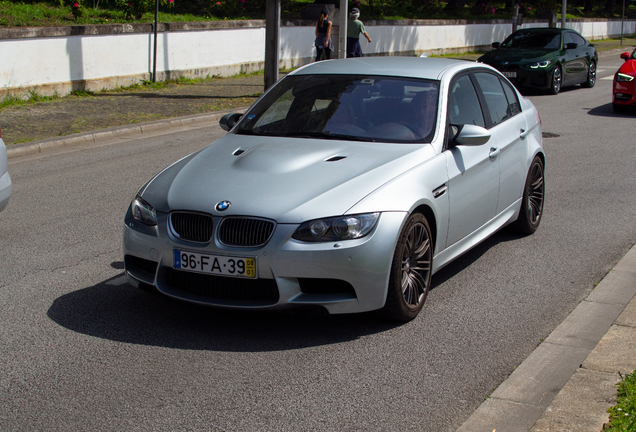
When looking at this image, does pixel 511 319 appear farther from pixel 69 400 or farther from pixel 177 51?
pixel 177 51

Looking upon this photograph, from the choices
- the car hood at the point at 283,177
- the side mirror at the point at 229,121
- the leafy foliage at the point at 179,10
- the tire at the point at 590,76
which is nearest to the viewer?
the car hood at the point at 283,177

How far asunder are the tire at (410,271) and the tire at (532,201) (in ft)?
6.77

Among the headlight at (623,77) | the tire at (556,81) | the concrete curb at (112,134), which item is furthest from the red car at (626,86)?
the concrete curb at (112,134)

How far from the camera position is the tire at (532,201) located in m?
Result: 6.60

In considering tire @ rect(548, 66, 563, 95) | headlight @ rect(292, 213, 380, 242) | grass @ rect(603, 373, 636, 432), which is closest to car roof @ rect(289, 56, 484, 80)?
headlight @ rect(292, 213, 380, 242)

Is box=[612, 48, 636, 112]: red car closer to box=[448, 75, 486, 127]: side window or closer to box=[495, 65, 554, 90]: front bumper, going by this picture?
box=[495, 65, 554, 90]: front bumper

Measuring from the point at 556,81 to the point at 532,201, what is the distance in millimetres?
13626

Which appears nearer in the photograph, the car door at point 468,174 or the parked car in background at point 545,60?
the car door at point 468,174

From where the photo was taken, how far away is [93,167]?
32.3 ft

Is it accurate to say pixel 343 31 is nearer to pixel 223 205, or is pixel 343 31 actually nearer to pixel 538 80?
pixel 538 80

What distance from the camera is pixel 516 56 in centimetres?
1920

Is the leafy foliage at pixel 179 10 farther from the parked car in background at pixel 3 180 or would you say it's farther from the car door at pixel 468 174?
the car door at pixel 468 174

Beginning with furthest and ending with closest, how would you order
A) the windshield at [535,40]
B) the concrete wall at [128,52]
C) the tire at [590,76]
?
the tire at [590,76], the windshield at [535,40], the concrete wall at [128,52]

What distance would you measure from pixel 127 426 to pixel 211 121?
11038mm
